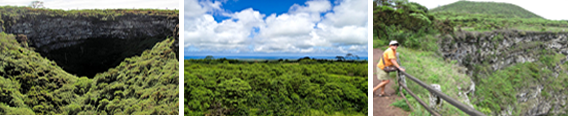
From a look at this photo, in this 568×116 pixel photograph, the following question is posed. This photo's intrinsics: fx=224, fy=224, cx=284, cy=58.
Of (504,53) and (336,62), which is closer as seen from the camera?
(336,62)

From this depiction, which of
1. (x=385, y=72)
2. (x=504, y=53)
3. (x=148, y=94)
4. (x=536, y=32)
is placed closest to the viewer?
(x=385, y=72)

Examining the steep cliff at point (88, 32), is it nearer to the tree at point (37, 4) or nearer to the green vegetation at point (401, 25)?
the tree at point (37, 4)

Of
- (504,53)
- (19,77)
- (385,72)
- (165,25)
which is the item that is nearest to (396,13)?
(385,72)

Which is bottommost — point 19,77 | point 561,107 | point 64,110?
point 561,107

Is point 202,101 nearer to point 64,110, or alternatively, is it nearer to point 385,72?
point 64,110

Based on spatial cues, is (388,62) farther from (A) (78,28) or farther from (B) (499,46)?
(B) (499,46)

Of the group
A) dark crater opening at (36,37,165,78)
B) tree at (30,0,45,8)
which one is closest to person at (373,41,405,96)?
dark crater opening at (36,37,165,78)

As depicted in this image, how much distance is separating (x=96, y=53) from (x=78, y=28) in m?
0.53

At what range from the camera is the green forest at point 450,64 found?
4.83 metres

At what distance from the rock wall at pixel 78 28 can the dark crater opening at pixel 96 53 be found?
0.07m

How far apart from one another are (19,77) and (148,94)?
6.84 ft

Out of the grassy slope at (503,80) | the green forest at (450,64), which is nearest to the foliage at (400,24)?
the green forest at (450,64)

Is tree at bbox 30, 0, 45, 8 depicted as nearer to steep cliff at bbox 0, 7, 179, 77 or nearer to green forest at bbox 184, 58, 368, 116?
steep cliff at bbox 0, 7, 179, 77

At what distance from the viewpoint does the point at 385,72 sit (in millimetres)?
2541
